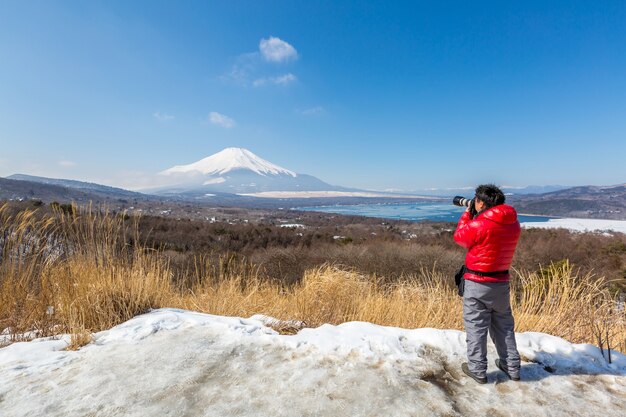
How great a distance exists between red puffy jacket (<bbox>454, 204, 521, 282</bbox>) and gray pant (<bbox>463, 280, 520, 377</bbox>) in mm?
84

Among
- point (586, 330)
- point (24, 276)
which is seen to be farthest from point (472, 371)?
point (24, 276)

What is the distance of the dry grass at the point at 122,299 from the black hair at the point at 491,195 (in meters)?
1.57

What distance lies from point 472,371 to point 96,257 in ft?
13.3

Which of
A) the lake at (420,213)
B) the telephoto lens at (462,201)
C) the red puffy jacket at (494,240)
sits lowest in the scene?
the lake at (420,213)

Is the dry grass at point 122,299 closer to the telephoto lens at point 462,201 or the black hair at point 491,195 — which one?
the telephoto lens at point 462,201

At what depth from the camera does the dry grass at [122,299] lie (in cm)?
286

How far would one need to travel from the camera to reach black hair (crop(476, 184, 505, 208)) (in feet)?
7.65

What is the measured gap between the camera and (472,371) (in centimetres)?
213

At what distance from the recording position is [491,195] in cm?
235

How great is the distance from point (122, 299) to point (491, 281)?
3463 millimetres

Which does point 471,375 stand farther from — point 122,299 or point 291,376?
point 122,299

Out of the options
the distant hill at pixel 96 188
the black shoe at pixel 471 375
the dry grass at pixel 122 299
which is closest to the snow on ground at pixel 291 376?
the black shoe at pixel 471 375

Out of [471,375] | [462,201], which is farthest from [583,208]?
[471,375]

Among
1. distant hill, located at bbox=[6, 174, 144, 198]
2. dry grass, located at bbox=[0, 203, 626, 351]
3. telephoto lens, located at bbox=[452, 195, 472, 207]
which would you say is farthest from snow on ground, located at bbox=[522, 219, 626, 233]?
distant hill, located at bbox=[6, 174, 144, 198]
